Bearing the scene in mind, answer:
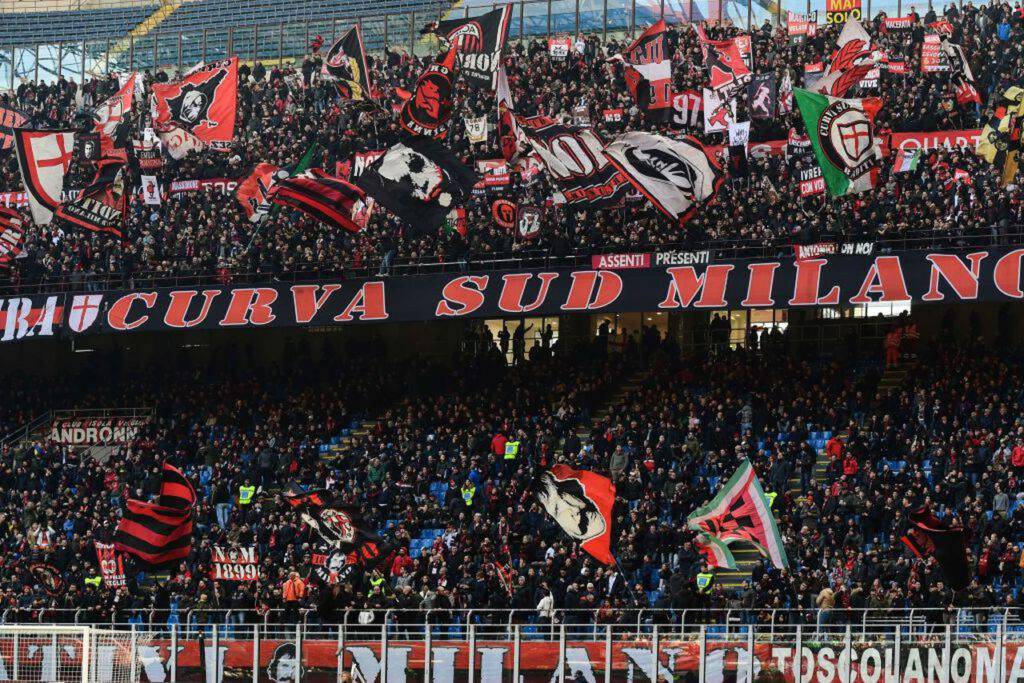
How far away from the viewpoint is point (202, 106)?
4781 cm

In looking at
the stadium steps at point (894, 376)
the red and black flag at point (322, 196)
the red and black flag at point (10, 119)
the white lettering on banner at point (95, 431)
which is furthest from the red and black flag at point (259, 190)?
the stadium steps at point (894, 376)

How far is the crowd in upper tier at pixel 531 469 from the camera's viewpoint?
33562 mm

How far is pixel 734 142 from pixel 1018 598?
15696 mm

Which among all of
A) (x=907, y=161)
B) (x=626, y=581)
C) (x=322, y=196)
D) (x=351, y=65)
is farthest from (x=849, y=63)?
(x=626, y=581)

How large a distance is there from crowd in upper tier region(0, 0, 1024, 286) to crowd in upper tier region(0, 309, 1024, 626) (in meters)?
2.94

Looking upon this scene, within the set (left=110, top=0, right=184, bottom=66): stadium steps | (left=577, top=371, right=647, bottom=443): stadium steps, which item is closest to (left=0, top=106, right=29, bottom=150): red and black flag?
(left=110, top=0, right=184, bottom=66): stadium steps

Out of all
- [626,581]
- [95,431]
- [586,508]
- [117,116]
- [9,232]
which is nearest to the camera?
[586,508]

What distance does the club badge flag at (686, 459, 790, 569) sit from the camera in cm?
3055

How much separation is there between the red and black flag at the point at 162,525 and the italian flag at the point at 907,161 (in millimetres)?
19364

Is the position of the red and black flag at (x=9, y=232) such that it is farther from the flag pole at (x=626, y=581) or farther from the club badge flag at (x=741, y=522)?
the club badge flag at (x=741, y=522)

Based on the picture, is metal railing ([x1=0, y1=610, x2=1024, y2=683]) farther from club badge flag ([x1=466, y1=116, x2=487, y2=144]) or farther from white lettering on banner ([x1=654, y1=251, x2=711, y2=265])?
club badge flag ([x1=466, y1=116, x2=487, y2=144])

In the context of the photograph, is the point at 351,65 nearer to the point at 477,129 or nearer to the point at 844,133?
the point at 477,129

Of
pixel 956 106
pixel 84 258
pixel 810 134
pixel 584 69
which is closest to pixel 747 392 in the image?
pixel 810 134

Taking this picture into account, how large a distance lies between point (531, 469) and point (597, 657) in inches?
434
